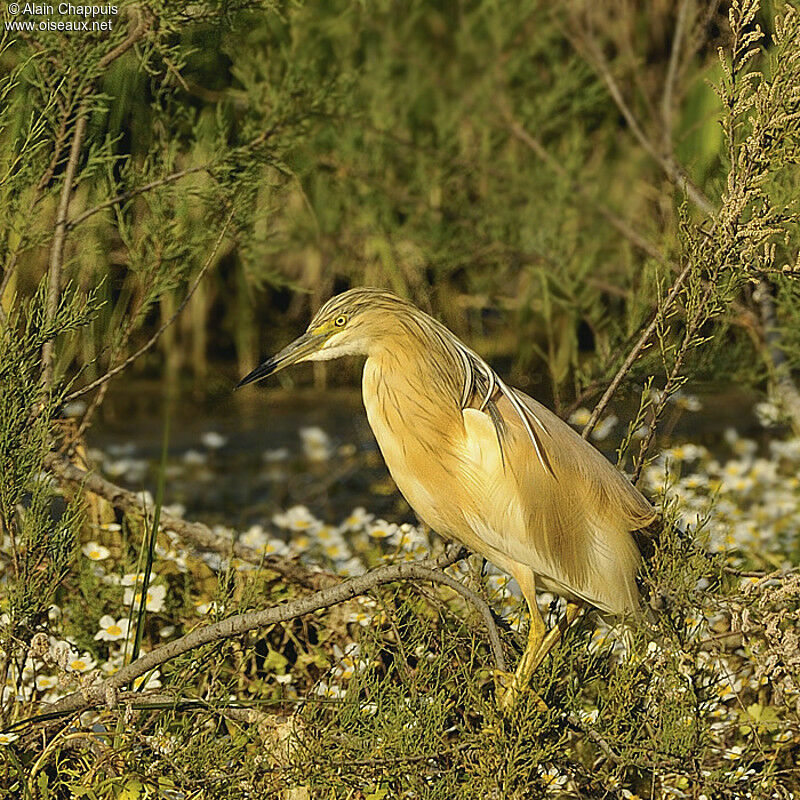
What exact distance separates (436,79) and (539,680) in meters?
3.48

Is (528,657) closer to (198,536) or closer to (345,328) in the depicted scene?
(345,328)

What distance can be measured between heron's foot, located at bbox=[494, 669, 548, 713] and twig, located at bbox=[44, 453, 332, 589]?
865 mm

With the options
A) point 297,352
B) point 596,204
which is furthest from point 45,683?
point 596,204

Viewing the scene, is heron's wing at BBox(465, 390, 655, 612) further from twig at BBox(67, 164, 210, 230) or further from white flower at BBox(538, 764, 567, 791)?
twig at BBox(67, 164, 210, 230)

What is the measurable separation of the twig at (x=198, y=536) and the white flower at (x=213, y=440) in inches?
88.9

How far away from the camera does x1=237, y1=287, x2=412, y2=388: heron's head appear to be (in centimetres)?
230

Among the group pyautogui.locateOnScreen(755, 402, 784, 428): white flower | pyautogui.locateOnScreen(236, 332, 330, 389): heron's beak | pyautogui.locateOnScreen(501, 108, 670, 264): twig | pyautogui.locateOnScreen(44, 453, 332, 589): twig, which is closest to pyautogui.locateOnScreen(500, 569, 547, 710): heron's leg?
pyautogui.locateOnScreen(236, 332, 330, 389): heron's beak

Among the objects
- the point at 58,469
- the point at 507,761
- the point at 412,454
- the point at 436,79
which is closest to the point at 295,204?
the point at 436,79

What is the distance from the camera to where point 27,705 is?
241cm

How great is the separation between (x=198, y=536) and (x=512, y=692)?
122cm

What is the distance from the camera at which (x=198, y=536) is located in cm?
308

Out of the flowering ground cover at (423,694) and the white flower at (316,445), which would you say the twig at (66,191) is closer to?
the flowering ground cover at (423,694)

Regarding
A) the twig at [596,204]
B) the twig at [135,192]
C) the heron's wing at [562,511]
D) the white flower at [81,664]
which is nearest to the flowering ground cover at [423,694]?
the white flower at [81,664]

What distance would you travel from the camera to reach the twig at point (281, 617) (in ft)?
6.73
